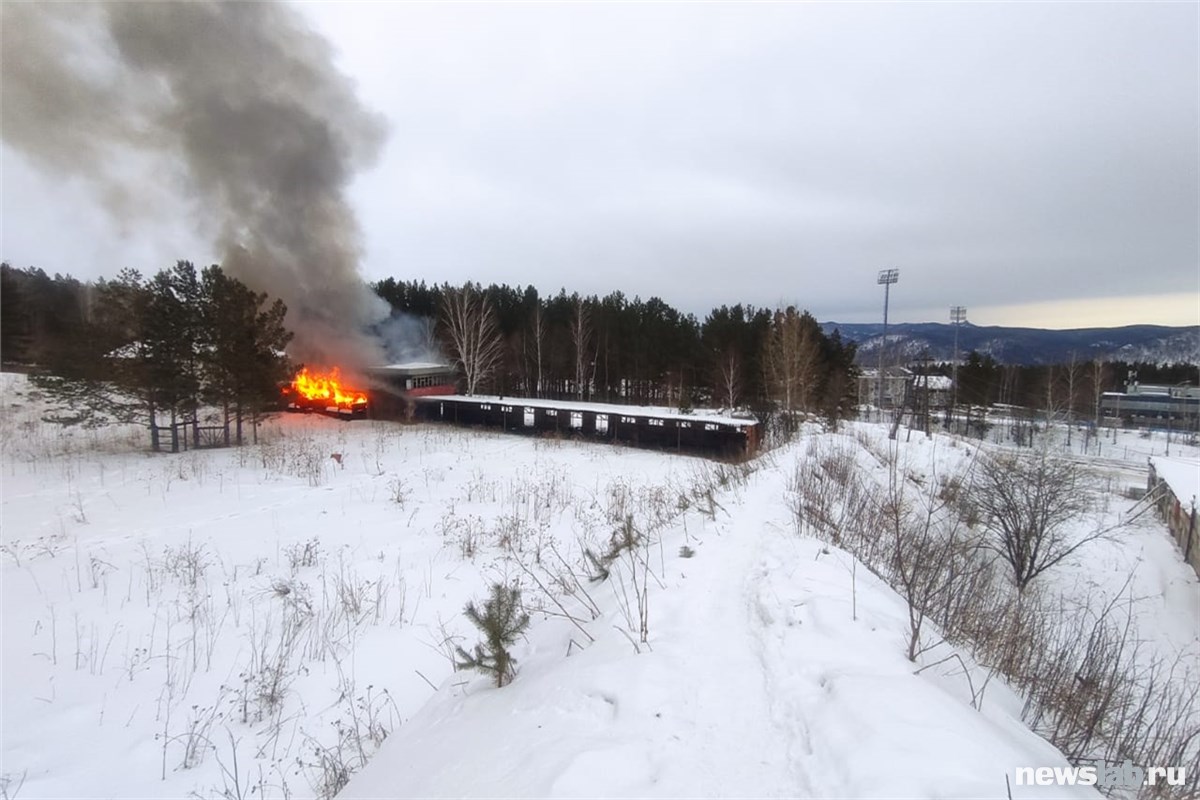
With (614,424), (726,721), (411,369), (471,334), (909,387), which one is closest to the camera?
(726,721)

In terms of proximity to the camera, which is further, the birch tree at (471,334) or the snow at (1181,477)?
the birch tree at (471,334)

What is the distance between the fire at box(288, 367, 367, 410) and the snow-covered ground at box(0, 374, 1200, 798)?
13.5 metres

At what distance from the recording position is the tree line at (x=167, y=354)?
13.0 meters

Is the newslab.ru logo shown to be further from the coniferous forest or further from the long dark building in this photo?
the coniferous forest

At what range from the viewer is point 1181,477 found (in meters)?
16.2

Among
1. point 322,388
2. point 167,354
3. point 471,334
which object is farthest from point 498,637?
point 471,334

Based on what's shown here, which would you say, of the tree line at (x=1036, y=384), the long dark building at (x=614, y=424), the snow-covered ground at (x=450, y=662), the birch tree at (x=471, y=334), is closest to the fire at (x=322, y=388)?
the long dark building at (x=614, y=424)

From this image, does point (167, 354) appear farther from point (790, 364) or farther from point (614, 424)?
point (790, 364)

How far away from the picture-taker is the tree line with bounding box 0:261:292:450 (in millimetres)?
12969

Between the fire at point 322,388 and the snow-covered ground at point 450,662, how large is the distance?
532 inches

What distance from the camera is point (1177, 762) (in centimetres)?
269

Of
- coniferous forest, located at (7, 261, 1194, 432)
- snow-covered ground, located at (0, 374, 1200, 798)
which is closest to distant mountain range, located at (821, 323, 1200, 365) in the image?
coniferous forest, located at (7, 261, 1194, 432)

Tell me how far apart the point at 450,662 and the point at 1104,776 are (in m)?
4.33

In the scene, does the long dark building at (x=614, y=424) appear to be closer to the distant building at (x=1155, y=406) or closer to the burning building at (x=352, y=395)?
the burning building at (x=352, y=395)
